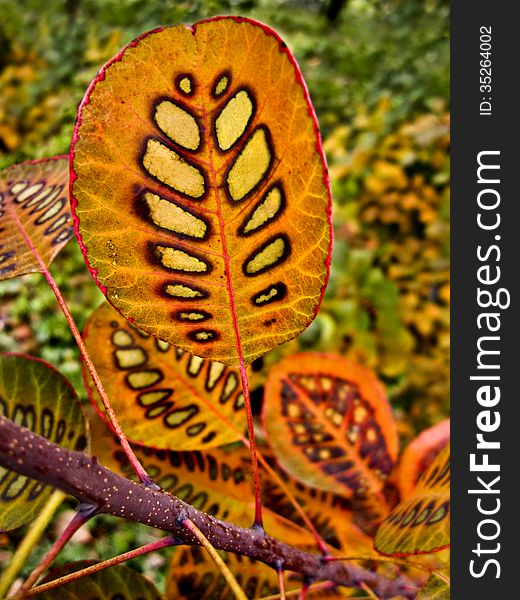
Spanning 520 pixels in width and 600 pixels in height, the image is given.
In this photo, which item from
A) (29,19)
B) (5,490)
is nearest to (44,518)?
(5,490)

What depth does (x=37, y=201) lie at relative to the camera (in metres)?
0.54

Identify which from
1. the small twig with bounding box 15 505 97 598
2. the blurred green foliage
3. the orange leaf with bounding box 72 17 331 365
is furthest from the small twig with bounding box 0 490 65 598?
the blurred green foliage

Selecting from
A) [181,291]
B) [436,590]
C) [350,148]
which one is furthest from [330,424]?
[350,148]

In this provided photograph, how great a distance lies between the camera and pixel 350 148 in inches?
74.0

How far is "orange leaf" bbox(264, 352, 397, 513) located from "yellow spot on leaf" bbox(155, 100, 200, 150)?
1.44 ft

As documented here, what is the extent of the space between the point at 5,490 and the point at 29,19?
1636mm

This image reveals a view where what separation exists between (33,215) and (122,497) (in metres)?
0.28

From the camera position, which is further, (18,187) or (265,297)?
(18,187)

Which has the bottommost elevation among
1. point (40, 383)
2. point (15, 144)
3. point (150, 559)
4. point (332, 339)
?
point (150, 559)

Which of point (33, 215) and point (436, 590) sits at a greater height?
point (33, 215)

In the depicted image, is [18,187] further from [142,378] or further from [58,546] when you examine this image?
[58,546]

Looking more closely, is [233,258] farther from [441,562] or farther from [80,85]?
[80,85]

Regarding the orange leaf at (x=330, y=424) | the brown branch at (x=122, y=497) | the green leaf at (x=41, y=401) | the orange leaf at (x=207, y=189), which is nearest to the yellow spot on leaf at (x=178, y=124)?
the orange leaf at (x=207, y=189)

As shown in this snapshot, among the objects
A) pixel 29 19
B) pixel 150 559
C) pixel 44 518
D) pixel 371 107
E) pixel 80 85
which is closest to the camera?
pixel 44 518
